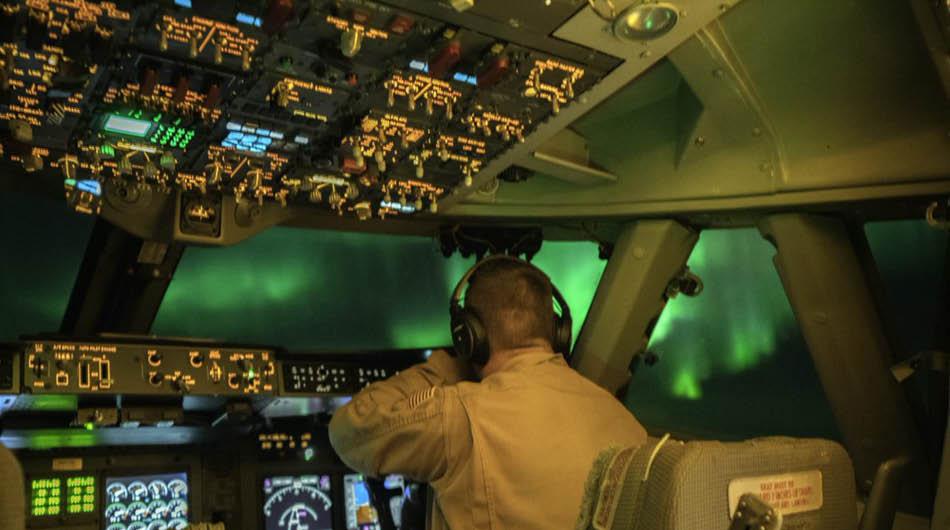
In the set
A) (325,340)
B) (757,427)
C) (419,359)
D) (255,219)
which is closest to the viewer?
(255,219)

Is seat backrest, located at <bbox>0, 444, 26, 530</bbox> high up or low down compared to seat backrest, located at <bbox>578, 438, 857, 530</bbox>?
up

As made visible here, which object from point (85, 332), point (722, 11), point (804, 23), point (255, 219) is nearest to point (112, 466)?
point (85, 332)

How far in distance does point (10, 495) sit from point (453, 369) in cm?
112

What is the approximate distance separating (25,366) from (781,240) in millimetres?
2231

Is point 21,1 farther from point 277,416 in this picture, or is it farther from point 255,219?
point 277,416

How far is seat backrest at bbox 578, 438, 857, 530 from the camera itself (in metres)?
1.03

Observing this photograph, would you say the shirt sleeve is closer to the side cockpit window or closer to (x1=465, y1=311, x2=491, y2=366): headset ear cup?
(x1=465, y1=311, x2=491, y2=366): headset ear cup

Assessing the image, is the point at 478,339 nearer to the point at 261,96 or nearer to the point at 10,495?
the point at 261,96

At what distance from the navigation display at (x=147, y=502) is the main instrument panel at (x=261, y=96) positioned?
0.87 m

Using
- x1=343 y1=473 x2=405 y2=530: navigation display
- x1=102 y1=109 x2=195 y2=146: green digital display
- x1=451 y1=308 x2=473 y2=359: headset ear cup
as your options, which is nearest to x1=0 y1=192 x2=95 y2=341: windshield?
x1=102 y1=109 x2=195 y2=146: green digital display

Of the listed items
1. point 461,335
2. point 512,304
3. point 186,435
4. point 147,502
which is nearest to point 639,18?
point 512,304

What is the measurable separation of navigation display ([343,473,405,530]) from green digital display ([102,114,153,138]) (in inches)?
57.4

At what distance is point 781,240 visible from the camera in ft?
8.79

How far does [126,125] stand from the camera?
197 centimetres
